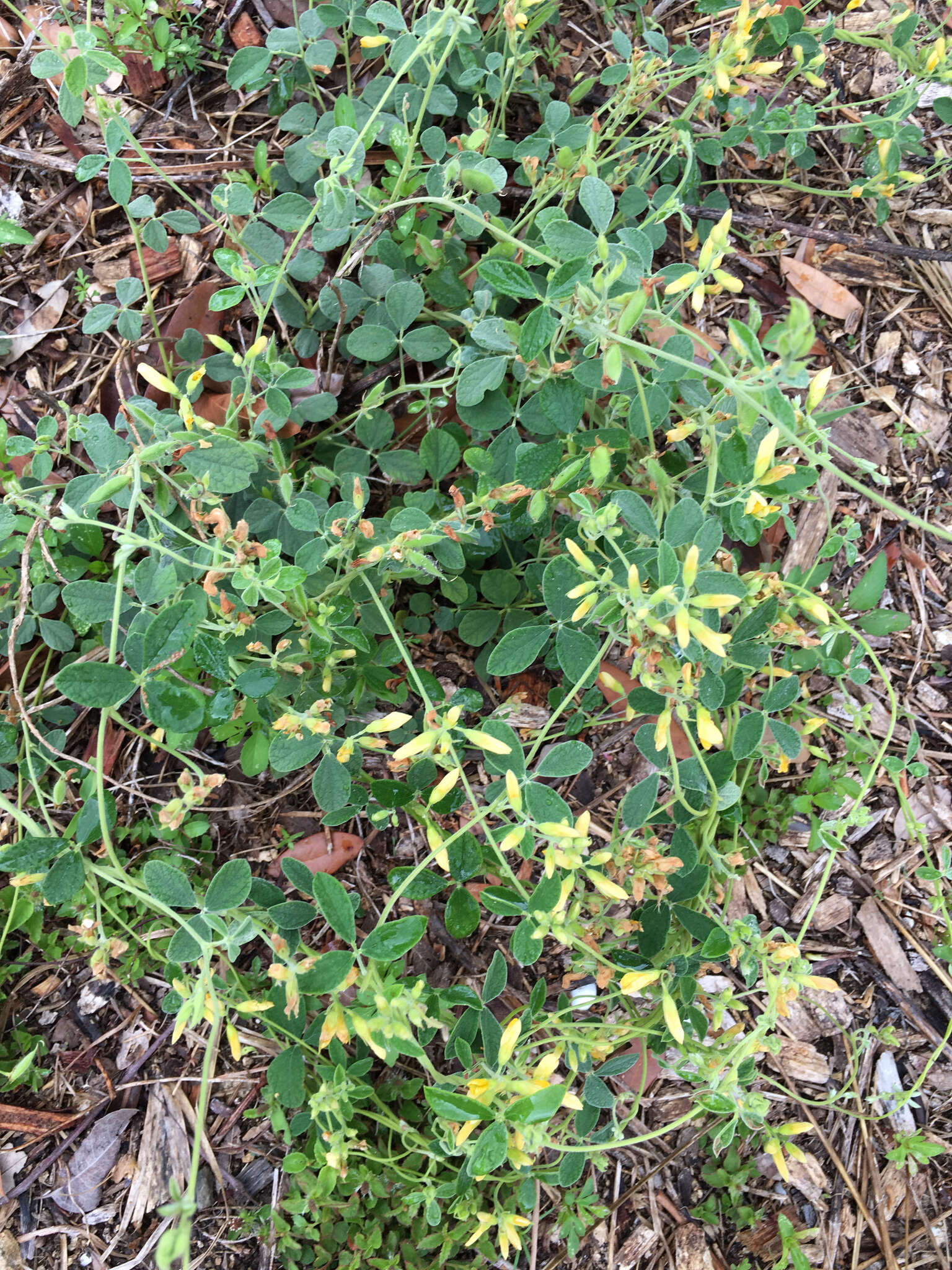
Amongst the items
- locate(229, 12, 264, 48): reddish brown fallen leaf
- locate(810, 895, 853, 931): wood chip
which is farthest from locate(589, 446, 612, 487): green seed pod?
locate(229, 12, 264, 48): reddish brown fallen leaf

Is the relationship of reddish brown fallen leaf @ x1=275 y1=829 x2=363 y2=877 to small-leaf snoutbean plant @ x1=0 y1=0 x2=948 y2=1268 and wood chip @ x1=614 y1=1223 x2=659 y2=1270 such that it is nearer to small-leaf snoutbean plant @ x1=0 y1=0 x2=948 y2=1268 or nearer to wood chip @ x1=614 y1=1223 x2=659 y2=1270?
small-leaf snoutbean plant @ x1=0 y1=0 x2=948 y2=1268

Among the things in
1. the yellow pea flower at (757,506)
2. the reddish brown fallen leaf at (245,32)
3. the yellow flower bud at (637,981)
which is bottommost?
the yellow flower bud at (637,981)

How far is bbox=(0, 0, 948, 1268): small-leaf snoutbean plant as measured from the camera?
62.9 inches

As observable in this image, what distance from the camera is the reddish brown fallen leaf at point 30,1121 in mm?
2260

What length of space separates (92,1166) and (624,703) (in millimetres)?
1913

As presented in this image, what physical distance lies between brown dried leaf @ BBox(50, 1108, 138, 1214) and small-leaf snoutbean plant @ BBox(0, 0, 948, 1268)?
40 cm

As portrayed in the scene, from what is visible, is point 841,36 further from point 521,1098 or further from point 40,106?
point 521,1098

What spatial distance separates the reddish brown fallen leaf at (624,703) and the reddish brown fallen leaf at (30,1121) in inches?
72.8

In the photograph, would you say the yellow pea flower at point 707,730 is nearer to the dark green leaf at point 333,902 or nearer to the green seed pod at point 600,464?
the green seed pod at point 600,464

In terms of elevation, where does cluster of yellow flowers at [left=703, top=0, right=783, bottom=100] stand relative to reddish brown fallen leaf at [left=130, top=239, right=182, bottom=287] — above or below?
above

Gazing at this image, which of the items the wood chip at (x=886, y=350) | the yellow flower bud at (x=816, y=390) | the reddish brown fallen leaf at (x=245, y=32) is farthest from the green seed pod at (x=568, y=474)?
the reddish brown fallen leaf at (x=245, y=32)

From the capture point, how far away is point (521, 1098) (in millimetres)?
1463

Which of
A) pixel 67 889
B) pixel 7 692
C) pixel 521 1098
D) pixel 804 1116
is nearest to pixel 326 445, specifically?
pixel 7 692

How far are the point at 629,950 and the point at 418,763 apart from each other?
30.4 inches
